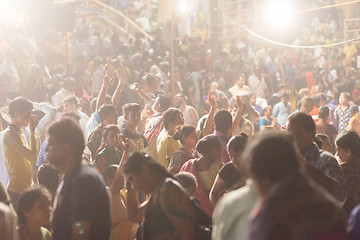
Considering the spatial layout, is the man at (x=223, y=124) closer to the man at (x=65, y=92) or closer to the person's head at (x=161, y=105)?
the person's head at (x=161, y=105)

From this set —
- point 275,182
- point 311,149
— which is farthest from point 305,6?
point 275,182

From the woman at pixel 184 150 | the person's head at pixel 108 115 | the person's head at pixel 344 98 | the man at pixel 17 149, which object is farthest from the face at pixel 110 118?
the person's head at pixel 344 98

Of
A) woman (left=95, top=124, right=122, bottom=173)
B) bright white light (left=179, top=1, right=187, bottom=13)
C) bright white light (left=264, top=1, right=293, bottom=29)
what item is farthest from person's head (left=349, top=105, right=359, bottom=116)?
bright white light (left=179, top=1, right=187, bottom=13)

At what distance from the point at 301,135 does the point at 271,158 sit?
82.5 inches

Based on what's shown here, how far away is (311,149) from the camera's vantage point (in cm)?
542

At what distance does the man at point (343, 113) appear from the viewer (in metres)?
13.1

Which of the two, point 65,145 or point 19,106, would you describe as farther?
point 19,106

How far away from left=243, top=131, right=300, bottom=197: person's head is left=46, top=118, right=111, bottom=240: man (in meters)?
1.30

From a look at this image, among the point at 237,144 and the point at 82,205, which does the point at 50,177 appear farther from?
the point at 82,205

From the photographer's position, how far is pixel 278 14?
29172 mm

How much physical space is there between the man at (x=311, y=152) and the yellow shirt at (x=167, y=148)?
2862 mm

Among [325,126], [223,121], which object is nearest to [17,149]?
[223,121]

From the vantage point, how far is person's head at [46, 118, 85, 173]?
4477 mm

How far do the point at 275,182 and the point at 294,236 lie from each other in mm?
272
